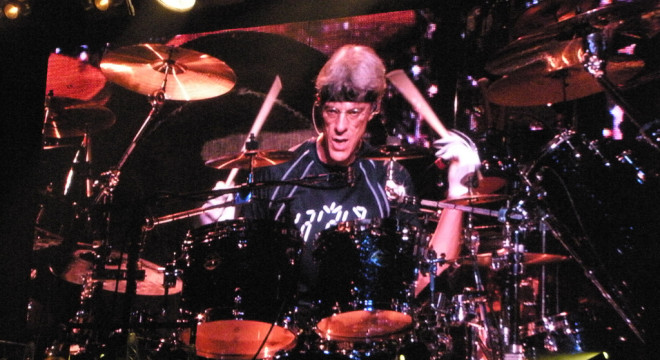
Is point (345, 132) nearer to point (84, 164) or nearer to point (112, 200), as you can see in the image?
point (112, 200)

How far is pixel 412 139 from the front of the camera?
11.9 ft

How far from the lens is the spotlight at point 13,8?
3.60 m

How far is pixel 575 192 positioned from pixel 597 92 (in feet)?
2.97

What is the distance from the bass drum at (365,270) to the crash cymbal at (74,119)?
6.02 feet

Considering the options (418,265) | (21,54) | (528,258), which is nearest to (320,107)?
(418,265)

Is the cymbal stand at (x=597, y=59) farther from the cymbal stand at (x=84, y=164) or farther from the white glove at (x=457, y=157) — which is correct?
the cymbal stand at (x=84, y=164)

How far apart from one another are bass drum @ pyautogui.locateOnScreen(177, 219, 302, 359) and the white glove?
1063mm

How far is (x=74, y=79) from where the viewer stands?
13.2 feet

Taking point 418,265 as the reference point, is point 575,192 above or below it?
above

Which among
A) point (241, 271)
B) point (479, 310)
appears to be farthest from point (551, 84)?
point (241, 271)

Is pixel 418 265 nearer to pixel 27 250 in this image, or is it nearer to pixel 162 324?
pixel 162 324

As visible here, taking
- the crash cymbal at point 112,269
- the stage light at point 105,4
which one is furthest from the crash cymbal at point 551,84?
the stage light at point 105,4

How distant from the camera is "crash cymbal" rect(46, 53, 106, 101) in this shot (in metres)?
3.99

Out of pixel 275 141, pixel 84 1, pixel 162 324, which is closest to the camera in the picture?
pixel 162 324
